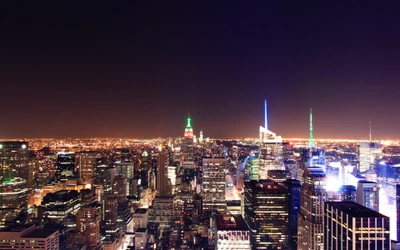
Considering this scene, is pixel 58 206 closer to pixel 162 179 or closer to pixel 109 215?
pixel 109 215

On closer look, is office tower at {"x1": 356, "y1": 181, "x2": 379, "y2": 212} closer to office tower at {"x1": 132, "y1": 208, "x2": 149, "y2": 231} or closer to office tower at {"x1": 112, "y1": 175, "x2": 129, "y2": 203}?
office tower at {"x1": 132, "y1": 208, "x2": 149, "y2": 231}

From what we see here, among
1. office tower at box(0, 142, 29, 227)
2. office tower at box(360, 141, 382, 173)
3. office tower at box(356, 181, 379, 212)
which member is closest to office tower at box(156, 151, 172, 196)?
office tower at box(0, 142, 29, 227)

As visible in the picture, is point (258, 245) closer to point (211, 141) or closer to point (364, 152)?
point (364, 152)

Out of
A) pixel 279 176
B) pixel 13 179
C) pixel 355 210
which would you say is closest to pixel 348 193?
pixel 355 210

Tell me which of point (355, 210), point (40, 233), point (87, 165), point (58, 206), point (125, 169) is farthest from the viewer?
point (87, 165)

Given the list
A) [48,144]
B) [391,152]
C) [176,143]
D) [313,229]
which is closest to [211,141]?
[176,143]

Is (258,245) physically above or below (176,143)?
below
